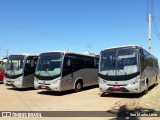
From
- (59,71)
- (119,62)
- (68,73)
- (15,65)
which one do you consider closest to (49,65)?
(59,71)

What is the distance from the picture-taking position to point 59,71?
16875 mm

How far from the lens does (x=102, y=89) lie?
15766 mm

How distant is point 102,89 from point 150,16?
66.6ft

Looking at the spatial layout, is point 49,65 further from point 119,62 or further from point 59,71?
point 119,62

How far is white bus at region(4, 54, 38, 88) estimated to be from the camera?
771 inches

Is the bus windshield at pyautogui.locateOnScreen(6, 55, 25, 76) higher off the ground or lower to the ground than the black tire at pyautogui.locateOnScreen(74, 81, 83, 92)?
higher

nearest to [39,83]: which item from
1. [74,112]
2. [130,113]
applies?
[74,112]

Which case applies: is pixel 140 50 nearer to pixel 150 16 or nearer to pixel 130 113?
pixel 130 113

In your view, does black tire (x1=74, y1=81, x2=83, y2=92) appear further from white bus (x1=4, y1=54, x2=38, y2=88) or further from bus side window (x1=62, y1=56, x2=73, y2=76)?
white bus (x1=4, y1=54, x2=38, y2=88)

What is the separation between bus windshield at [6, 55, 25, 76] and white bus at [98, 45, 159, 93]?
669 centimetres

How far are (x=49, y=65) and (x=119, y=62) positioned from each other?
4662mm

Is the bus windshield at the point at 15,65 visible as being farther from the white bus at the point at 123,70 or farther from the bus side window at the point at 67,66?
the white bus at the point at 123,70

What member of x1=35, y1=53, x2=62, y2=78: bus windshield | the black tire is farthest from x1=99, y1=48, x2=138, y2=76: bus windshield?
the black tire

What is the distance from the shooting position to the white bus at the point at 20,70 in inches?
771
